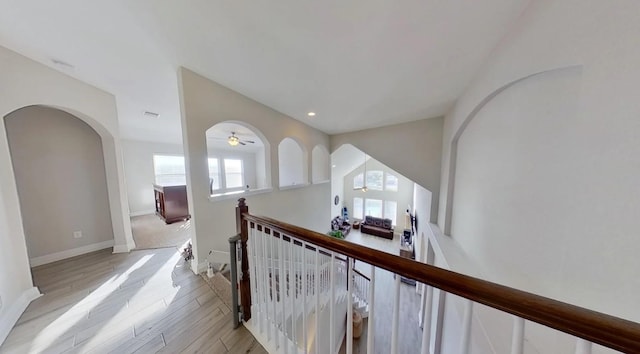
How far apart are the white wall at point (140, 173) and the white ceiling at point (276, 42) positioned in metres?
3.41

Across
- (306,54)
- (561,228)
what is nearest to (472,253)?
(561,228)

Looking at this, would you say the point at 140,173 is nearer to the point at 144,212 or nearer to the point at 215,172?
the point at 144,212

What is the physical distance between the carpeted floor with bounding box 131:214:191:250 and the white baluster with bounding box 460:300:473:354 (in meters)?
4.14

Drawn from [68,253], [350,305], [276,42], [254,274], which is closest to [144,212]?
[68,253]

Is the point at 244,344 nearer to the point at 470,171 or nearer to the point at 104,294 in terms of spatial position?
the point at 104,294

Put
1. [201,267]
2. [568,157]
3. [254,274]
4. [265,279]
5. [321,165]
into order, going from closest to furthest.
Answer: [568,157] → [265,279] → [254,274] → [201,267] → [321,165]

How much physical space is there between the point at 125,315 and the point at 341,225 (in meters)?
7.85

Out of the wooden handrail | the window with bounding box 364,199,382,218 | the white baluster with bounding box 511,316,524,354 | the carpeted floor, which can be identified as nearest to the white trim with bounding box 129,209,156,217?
the carpeted floor

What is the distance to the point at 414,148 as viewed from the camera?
4.08m

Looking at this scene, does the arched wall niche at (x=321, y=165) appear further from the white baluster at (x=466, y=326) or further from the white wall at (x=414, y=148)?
the white baluster at (x=466, y=326)

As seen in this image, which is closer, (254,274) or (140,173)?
(254,274)

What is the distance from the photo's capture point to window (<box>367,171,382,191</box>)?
974 centimetres

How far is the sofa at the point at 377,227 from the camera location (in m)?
8.61

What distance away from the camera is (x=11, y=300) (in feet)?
5.89
